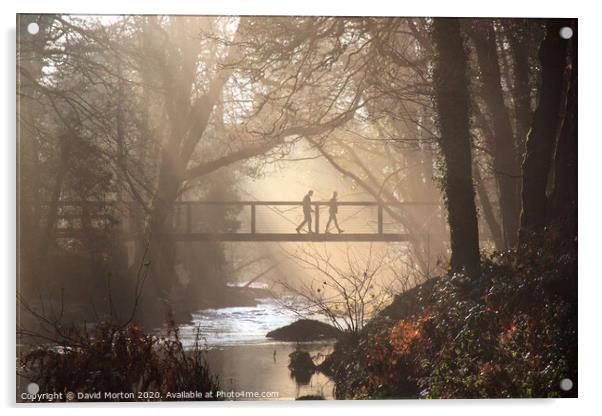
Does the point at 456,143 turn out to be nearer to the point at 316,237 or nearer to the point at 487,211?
the point at 487,211

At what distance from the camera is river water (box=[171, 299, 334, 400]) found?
277 inches

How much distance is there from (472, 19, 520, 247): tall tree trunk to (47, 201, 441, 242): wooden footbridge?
65 cm

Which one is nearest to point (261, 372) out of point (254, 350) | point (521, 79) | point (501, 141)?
point (254, 350)


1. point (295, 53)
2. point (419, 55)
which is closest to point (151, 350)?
point (295, 53)

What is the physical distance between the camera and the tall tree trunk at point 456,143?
7.58 metres

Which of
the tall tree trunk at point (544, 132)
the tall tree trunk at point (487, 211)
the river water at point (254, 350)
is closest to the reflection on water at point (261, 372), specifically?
the river water at point (254, 350)

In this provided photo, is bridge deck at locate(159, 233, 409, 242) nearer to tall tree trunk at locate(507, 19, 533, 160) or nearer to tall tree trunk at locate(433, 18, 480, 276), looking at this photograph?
tall tree trunk at locate(433, 18, 480, 276)

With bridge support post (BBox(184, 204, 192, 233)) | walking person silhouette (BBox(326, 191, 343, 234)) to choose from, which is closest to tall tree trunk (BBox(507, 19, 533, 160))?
walking person silhouette (BBox(326, 191, 343, 234))

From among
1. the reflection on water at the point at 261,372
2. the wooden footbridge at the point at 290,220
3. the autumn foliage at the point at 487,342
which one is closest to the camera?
the autumn foliage at the point at 487,342

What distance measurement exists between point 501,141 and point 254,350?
2899 mm

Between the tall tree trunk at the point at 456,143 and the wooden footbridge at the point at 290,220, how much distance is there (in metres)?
0.24

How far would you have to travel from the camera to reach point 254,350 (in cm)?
717

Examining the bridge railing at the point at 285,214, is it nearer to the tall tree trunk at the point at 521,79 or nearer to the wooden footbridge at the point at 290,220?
the wooden footbridge at the point at 290,220
